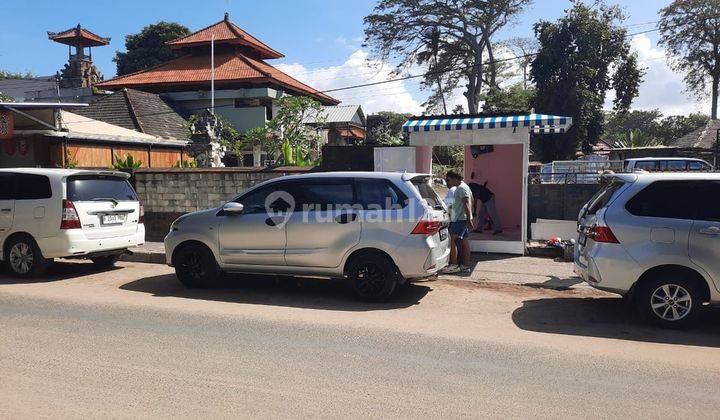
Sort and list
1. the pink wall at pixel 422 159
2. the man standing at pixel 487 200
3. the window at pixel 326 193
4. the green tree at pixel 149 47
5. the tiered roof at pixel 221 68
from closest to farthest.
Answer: the window at pixel 326 193
the pink wall at pixel 422 159
the man standing at pixel 487 200
the tiered roof at pixel 221 68
the green tree at pixel 149 47

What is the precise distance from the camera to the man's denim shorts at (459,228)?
8.91 m

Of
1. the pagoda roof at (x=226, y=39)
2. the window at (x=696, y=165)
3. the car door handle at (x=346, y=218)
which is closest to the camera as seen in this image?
the car door handle at (x=346, y=218)

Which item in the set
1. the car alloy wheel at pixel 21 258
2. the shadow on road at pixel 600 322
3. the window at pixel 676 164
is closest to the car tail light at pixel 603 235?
the shadow on road at pixel 600 322

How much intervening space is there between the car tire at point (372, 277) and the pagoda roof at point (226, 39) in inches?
1132

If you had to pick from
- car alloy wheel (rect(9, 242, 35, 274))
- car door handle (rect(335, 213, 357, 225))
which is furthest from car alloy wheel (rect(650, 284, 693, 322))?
car alloy wheel (rect(9, 242, 35, 274))

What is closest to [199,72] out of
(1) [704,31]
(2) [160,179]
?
(2) [160,179]

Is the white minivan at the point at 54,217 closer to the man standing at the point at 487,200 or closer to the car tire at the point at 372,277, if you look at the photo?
the car tire at the point at 372,277

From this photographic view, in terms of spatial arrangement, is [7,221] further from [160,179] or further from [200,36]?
[200,36]

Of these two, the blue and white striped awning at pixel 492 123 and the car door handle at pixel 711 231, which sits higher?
the blue and white striped awning at pixel 492 123

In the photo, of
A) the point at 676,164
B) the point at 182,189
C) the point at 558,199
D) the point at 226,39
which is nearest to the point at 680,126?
the point at 676,164

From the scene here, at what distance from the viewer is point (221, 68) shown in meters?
31.0

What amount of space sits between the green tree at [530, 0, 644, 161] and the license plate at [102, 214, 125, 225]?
89.7 ft

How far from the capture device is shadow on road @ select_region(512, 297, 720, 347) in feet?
18.7

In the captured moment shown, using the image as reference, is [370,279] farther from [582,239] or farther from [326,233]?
[582,239]
